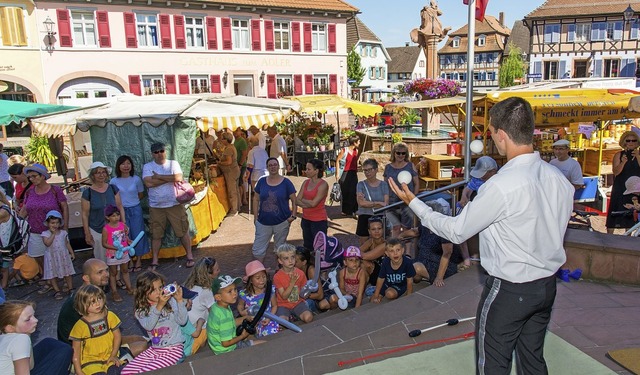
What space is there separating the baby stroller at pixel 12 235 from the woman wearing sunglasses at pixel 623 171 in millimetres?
7955

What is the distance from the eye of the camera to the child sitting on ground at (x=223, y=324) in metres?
4.40

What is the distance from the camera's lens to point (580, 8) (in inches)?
1842

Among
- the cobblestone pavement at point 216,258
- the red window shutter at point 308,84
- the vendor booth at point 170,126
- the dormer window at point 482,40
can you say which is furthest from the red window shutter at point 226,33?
the dormer window at point 482,40

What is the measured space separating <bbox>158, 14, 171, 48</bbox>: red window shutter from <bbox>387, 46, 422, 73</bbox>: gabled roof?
2123 inches

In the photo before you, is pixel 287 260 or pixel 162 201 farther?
pixel 162 201

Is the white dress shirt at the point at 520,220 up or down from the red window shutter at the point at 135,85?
down

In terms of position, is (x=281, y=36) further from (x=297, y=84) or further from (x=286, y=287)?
(x=286, y=287)

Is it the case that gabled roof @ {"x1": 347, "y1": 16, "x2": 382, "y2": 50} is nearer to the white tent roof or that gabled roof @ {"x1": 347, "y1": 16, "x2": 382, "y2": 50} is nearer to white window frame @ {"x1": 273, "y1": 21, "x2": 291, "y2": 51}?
white window frame @ {"x1": 273, "y1": 21, "x2": 291, "y2": 51}

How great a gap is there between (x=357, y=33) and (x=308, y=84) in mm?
30526

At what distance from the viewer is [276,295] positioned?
523 cm

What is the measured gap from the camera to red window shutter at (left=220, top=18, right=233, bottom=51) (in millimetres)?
28719

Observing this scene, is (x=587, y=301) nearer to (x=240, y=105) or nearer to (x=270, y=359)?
(x=270, y=359)

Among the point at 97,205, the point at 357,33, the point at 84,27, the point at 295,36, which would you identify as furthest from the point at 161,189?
the point at 357,33

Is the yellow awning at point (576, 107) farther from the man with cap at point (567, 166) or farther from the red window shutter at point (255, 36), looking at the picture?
the red window shutter at point (255, 36)
